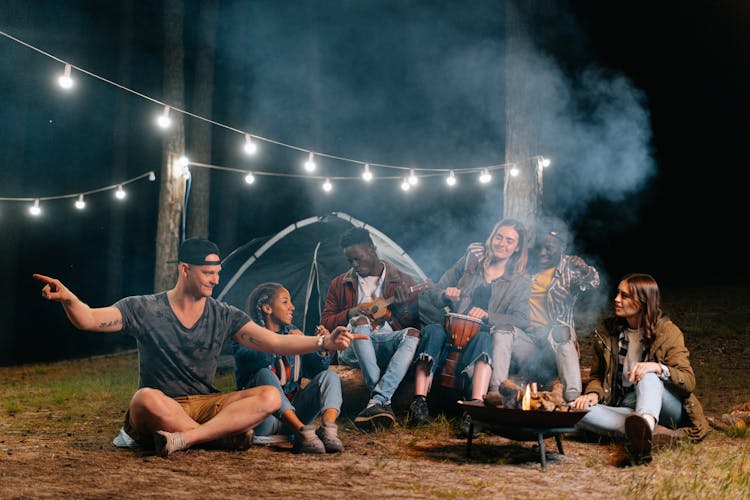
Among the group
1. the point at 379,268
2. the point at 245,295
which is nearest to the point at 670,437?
the point at 379,268

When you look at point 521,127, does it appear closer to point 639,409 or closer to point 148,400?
point 639,409

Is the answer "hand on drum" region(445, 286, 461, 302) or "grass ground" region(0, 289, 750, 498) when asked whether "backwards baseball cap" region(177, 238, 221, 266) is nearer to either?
"grass ground" region(0, 289, 750, 498)

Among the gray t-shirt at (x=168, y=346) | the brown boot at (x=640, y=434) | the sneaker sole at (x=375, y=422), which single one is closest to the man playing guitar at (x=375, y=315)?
the sneaker sole at (x=375, y=422)

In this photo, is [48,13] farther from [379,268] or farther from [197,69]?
[379,268]

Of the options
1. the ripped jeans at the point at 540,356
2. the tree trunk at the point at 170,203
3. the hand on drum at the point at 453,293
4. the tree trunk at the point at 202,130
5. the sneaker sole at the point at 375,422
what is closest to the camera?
the sneaker sole at the point at 375,422

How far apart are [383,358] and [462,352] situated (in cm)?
63

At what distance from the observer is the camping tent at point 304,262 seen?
26.3 feet

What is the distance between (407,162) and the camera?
2006 cm

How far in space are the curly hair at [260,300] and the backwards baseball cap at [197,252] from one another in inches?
24.5

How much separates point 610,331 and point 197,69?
32.3 ft

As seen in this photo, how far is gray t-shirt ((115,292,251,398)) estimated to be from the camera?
477 cm

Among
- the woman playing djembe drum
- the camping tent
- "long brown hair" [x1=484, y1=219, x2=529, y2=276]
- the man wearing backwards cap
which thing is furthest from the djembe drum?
the camping tent

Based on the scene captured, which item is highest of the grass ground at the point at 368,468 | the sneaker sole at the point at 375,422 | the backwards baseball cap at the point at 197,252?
the backwards baseball cap at the point at 197,252

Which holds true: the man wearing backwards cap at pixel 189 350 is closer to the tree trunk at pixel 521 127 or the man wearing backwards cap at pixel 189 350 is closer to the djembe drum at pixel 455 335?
the djembe drum at pixel 455 335
